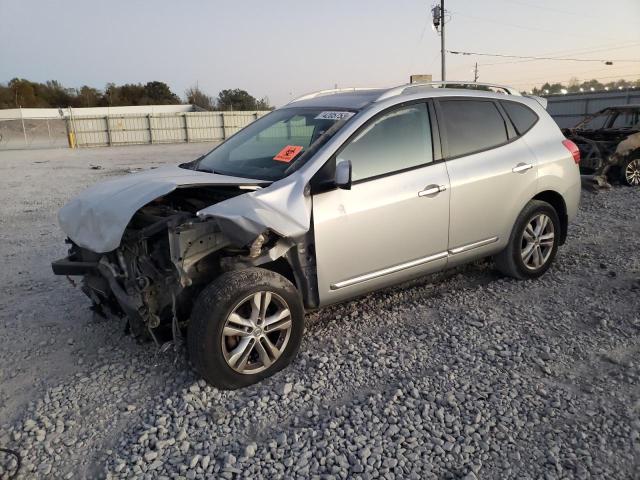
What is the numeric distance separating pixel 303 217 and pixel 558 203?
3071mm

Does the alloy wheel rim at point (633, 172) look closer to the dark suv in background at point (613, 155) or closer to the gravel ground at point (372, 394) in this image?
the dark suv in background at point (613, 155)

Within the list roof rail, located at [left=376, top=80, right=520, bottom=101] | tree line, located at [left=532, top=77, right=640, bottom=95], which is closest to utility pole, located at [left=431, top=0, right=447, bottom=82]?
tree line, located at [left=532, top=77, right=640, bottom=95]

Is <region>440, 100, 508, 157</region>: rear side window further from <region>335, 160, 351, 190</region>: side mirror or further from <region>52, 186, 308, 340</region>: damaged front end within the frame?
<region>52, 186, 308, 340</region>: damaged front end

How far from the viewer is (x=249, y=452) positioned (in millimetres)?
2654

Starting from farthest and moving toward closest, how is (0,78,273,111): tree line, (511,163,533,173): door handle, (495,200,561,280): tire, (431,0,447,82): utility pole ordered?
(0,78,273,111): tree line, (431,0,447,82): utility pole, (495,200,561,280): tire, (511,163,533,173): door handle

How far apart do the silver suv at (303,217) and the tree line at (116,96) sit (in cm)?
5816

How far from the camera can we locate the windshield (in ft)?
12.2

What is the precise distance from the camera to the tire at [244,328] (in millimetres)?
3096

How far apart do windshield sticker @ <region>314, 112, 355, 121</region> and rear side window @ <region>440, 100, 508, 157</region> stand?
89cm

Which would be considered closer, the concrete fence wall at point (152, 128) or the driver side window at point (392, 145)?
the driver side window at point (392, 145)

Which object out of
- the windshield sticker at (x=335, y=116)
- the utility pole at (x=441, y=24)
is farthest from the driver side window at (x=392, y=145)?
the utility pole at (x=441, y=24)

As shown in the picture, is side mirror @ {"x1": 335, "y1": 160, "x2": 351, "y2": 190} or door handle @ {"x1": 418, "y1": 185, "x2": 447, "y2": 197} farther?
door handle @ {"x1": 418, "y1": 185, "x2": 447, "y2": 197}

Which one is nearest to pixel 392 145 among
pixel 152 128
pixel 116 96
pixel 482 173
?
pixel 482 173

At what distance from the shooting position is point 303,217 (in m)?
3.29
